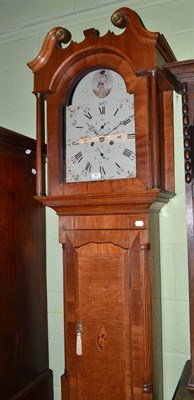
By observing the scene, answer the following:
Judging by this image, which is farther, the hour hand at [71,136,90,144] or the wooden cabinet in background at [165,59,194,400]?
the hour hand at [71,136,90,144]

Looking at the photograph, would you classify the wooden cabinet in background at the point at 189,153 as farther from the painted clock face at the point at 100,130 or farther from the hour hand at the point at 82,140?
the hour hand at the point at 82,140

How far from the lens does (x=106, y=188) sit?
4.33ft

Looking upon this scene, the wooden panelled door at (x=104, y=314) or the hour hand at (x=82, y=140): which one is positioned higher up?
the hour hand at (x=82, y=140)

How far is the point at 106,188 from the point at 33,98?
0.89 m

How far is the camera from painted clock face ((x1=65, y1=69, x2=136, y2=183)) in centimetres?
132

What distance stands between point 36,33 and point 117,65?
86 centimetres

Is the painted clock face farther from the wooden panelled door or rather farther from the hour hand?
the wooden panelled door

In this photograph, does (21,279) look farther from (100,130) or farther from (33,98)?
(33,98)

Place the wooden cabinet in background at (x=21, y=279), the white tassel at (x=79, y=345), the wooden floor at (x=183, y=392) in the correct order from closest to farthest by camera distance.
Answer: the wooden floor at (x=183, y=392) < the white tassel at (x=79, y=345) < the wooden cabinet in background at (x=21, y=279)

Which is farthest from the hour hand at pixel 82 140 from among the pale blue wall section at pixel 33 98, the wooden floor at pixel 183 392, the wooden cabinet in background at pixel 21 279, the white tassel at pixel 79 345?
the wooden floor at pixel 183 392

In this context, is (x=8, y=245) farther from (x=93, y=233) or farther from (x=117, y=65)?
(x=117, y=65)

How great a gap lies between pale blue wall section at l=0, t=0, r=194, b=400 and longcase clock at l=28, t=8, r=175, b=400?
240 millimetres

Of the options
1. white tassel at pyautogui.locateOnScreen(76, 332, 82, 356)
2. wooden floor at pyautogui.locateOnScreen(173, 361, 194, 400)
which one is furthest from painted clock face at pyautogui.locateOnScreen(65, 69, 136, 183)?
wooden floor at pyautogui.locateOnScreen(173, 361, 194, 400)

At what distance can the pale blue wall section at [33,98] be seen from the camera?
5.19 feet
